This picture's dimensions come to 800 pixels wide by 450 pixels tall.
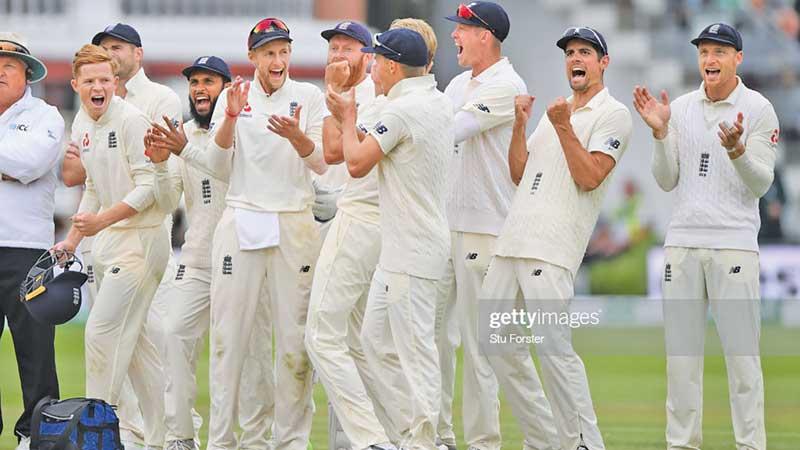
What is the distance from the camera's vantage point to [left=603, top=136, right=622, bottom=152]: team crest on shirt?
312 inches

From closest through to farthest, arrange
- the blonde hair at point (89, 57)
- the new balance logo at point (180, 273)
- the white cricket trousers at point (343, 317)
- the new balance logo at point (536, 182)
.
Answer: the white cricket trousers at point (343, 317), the new balance logo at point (536, 182), the blonde hair at point (89, 57), the new balance logo at point (180, 273)

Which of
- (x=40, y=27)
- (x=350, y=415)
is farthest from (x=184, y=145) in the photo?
(x=40, y=27)

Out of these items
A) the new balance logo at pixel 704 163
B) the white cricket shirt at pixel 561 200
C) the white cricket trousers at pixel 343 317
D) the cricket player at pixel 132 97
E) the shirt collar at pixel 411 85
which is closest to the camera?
the white cricket trousers at pixel 343 317

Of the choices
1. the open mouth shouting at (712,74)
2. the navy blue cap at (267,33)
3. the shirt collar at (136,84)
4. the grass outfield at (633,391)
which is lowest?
the grass outfield at (633,391)

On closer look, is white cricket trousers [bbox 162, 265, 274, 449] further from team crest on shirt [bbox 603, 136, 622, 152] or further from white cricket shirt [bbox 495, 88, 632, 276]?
team crest on shirt [bbox 603, 136, 622, 152]

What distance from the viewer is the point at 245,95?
26.4 feet

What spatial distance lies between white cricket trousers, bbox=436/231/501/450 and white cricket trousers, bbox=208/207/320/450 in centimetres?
75

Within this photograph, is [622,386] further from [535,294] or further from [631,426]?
[535,294]

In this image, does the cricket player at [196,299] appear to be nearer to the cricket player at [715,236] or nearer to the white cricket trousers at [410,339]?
the white cricket trousers at [410,339]

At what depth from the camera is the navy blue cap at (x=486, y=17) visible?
853cm

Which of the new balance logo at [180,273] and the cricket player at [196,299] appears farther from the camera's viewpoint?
the new balance logo at [180,273]

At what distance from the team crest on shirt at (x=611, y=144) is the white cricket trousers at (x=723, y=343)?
845 mm

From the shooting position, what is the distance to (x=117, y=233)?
8.80 metres

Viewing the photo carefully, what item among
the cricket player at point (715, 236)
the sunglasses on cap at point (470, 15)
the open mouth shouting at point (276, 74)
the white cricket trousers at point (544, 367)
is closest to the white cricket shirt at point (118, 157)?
the open mouth shouting at point (276, 74)
